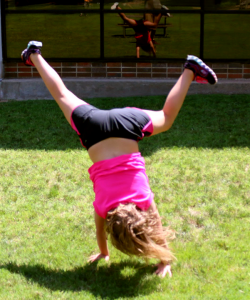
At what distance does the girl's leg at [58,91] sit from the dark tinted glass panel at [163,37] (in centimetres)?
577

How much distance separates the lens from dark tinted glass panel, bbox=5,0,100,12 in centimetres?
946

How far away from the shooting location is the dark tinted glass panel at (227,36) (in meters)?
9.68

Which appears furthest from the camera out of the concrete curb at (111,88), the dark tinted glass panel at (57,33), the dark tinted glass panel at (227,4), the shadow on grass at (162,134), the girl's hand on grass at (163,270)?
the dark tinted glass panel at (57,33)

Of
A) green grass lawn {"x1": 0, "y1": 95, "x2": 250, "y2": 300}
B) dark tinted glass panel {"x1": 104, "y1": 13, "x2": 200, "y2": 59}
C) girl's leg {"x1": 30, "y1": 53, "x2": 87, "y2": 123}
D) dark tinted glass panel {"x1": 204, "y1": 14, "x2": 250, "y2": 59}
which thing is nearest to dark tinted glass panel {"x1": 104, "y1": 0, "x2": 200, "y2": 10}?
dark tinted glass panel {"x1": 104, "y1": 13, "x2": 200, "y2": 59}

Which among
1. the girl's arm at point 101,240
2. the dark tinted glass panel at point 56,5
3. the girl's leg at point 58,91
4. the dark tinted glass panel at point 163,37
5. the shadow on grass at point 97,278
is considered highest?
the dark tinted glass panel at point 56,5

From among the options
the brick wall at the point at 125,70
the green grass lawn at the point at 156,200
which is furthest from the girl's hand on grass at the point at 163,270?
the brick wall at the point at 125,70

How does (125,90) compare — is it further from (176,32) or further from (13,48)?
(13,48)

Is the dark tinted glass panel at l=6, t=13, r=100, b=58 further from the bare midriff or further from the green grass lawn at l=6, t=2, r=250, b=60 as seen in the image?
the bare midriff

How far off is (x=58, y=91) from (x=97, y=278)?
150 centimetres

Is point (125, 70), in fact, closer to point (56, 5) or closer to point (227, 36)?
point (56, 5)

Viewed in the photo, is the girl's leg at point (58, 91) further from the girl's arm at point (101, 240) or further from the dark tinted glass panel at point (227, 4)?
the dark tinted glass panel at point (227, 4)

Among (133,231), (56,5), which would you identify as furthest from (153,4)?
(133,231)

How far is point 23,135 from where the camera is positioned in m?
6.77

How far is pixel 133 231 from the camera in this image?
3.02 metres
